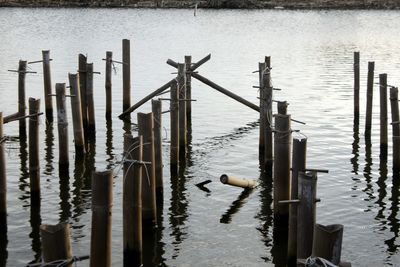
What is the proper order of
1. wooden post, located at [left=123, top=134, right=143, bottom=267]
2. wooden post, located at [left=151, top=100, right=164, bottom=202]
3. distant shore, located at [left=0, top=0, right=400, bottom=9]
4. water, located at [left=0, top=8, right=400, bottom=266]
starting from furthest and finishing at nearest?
distant shore, located at [left=0, top=0, right=400, bottom=9] < wooden post, located at [left=151, top=100, right=164, bottom=202] < water, located at [left=0, top=8, right=400, bottom=266] < wooden post, located at [left=123, top=134, right=143, bottom=267]

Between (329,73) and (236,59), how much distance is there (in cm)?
983

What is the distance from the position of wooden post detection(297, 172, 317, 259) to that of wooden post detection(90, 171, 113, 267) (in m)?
3.51

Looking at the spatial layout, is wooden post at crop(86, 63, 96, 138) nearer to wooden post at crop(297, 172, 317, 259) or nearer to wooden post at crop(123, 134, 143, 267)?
wooden post at crop(123, 134, 143, 267)

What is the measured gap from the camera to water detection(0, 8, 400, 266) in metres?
17.7

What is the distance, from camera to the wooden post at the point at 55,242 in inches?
405

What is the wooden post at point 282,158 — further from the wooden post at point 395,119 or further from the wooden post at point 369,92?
the wooden post at point 369,92

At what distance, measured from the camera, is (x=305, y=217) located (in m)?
13.4

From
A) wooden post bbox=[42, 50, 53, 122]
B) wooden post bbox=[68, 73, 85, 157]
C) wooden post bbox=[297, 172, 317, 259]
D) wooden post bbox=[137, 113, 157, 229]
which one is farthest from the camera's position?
wooden post bbox=[42, 50, 53, 122]

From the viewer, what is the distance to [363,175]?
24.1 metres

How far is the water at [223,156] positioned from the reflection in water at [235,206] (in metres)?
0.06

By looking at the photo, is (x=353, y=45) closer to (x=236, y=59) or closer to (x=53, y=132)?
(x=236, y=59)

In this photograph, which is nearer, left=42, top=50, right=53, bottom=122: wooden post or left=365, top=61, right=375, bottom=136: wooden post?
left=365, top=61, right=375, bottom=136: wooden post

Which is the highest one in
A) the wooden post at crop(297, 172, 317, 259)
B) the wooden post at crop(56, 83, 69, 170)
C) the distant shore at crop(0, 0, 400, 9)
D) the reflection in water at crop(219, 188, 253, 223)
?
the distant shore at crop(0, 0, 400, 9)

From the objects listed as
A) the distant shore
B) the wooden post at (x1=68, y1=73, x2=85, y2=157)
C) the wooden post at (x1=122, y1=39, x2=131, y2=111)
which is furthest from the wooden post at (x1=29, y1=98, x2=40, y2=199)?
the distant shore
